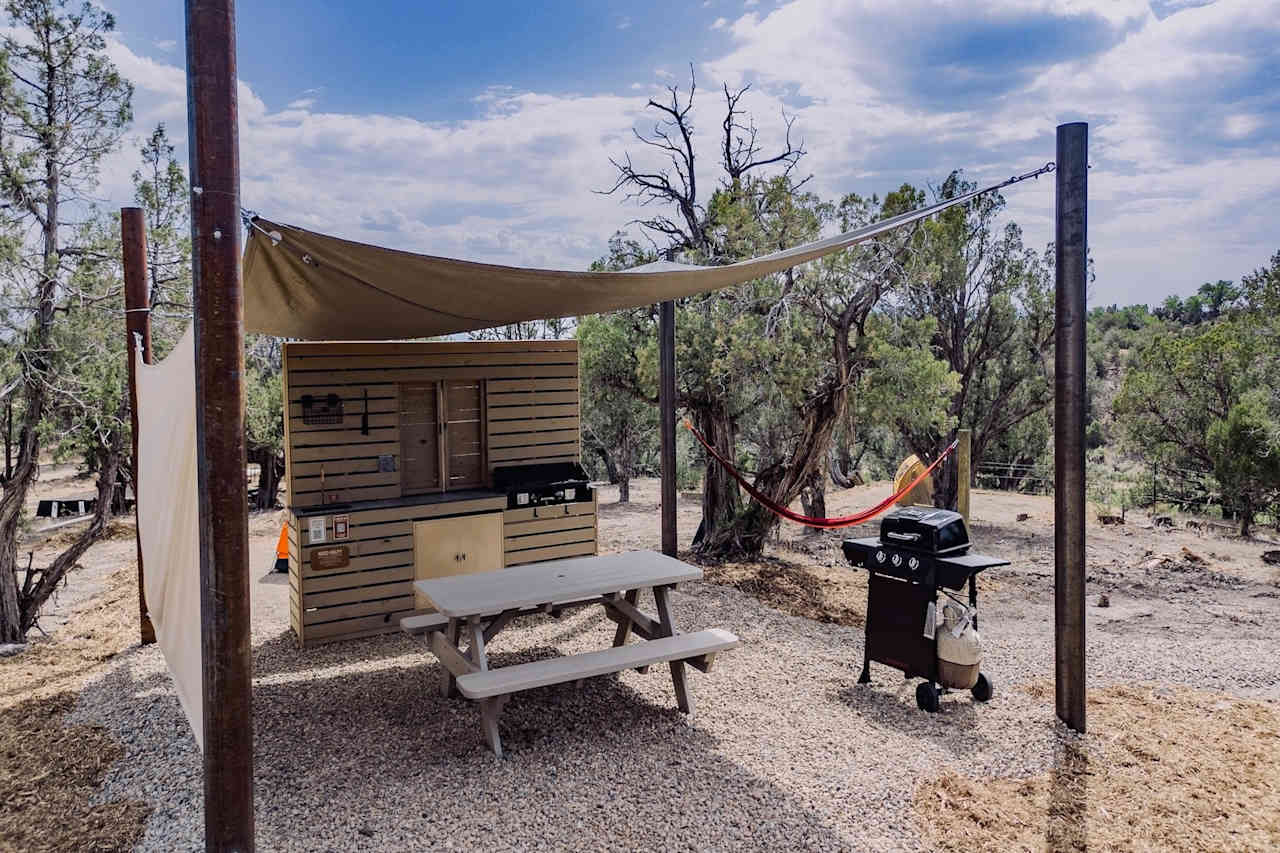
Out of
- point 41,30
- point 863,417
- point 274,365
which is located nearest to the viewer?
point 41,30

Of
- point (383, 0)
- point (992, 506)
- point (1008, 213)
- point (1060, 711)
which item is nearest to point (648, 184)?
point (383, 0)

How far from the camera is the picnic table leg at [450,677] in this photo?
3922mm

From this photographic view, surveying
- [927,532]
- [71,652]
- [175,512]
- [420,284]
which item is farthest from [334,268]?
[71,652]

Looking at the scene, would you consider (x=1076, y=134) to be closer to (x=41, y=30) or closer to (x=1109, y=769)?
(x=1109, y=769)

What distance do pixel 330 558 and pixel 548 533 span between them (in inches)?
58.6

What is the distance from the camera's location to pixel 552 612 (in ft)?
14.0

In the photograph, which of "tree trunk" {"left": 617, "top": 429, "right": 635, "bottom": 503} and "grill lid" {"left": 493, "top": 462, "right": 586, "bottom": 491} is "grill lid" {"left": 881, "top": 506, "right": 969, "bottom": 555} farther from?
"tree trunk" {"left": 617, "top": 429, "right": 635, "bottom": 503}

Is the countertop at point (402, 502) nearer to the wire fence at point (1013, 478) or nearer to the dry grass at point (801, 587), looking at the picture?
the dry grass at point (801, 587)

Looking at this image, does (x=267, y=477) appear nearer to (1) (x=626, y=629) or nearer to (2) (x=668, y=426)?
(2) (x=668, y=426)

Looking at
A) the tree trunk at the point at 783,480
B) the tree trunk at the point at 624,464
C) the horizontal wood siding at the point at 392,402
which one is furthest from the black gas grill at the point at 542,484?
the tree trunk at the point at 624,464

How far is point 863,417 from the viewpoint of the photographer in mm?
8164

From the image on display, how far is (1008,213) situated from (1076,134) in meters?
9.03

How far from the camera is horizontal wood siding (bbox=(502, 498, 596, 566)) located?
5.66 metres

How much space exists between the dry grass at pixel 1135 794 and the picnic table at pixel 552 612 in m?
1.24
